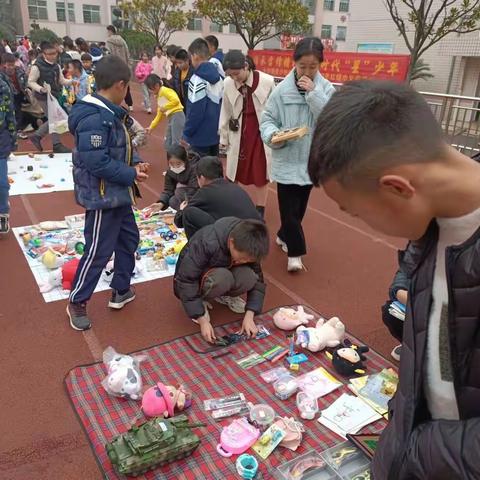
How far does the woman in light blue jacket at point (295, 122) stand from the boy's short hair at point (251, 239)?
41.5 inches

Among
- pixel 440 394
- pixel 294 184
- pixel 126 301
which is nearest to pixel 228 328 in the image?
pixel 126 301

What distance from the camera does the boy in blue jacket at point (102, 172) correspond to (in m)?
2.84

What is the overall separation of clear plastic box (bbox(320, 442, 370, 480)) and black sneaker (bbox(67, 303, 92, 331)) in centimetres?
185

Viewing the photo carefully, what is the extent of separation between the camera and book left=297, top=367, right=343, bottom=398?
2.75 metres

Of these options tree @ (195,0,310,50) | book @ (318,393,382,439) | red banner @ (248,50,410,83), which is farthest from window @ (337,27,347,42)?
book @ (318,393,382,439)

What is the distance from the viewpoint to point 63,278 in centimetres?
379

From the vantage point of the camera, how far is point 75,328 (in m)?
3.29

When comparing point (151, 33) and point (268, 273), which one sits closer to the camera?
point (268, 273)

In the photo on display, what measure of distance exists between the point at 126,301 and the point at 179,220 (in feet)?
2.74

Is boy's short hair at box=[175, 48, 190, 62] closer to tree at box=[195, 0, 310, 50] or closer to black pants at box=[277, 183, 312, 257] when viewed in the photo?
black pants at box=[277, 183, 312, 257]

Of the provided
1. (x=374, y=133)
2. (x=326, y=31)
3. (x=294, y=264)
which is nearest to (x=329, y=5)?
(x=326, y=31)

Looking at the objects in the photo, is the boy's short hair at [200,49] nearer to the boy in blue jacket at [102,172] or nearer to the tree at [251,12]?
the boy in blue jacket at [102,172]

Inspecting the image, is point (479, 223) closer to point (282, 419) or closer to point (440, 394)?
point (440, 394)

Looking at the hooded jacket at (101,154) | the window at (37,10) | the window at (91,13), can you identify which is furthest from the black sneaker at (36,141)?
the window at (91,13)
